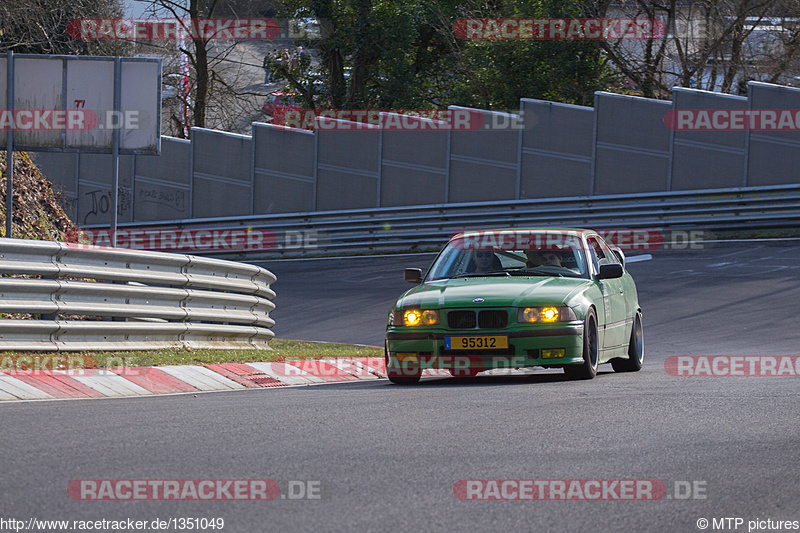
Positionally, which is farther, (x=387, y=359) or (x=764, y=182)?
(x=764, y=182)

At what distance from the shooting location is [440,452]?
584 centimetres

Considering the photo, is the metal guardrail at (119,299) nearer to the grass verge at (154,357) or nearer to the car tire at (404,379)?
the grass verge at (154,357)

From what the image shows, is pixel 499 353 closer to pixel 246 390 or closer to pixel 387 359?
pixel 387 359

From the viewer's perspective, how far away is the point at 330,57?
38.1 m

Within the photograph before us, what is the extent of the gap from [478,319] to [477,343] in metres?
0.21

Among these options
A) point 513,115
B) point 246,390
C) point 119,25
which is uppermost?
point 119,25

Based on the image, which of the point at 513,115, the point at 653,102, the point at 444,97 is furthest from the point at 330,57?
the point at 653,102

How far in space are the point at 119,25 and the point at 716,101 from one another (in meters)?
18.1

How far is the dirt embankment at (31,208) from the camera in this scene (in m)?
13.7

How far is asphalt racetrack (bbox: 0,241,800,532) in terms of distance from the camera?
15.0 ft
